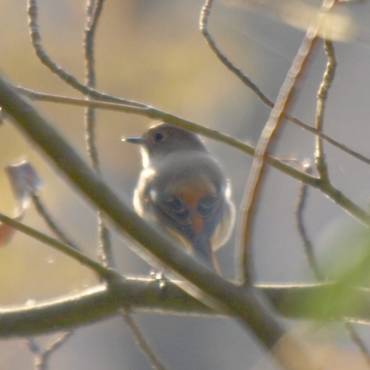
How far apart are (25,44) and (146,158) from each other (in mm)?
5042

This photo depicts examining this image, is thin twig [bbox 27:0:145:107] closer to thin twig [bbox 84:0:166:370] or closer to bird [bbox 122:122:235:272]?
thin twig [bbox 84:0:166:370]

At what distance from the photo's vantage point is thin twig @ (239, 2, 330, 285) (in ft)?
6.03

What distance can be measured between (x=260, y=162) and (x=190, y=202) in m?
3.30

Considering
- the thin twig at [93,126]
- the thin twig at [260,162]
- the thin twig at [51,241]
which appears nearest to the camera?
the thin twig at [260,162]

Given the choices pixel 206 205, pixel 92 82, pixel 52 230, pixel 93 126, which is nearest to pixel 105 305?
pixel 52 230

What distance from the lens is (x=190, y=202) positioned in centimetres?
527

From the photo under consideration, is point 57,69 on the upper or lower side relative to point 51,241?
upper

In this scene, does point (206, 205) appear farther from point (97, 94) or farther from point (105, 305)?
point (97, 94)

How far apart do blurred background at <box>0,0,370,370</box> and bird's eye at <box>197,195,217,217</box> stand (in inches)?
157

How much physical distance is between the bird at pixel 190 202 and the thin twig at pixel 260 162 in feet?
Result: 8.56

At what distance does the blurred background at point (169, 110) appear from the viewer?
408 inches

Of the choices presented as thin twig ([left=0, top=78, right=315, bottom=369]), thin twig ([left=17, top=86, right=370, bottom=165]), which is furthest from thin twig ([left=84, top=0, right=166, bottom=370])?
thin twig ([left=0, top=78, right=315, bottom=369])

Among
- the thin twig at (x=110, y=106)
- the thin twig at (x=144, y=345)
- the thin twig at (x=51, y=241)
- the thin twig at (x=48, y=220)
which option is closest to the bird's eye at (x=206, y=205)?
the thin twig at (x=48, y=220)

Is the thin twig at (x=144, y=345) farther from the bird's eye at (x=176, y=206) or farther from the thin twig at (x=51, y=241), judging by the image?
the bird's eye at (x=176, y=206)
